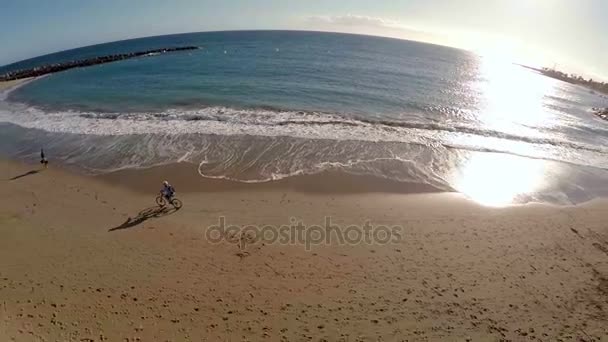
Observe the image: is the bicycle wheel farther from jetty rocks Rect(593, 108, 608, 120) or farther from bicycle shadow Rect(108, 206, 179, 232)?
jetty rocks Rect(593, 108, 608, 120)

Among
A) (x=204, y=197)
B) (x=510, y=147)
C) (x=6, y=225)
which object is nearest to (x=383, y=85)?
(x=510, y=147)

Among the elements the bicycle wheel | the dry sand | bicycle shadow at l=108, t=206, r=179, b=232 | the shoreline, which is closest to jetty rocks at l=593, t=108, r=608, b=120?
the dry sand

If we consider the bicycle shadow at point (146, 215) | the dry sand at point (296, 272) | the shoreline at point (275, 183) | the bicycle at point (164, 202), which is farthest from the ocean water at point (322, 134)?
the bicycle shadow at point (146, 215)

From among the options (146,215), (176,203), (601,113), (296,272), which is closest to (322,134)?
(176,203)

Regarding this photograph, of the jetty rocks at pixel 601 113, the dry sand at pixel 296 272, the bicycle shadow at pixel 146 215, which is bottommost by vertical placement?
the dry sand at pixel 296 272

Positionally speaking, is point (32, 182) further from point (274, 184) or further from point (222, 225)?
point (274, 184)

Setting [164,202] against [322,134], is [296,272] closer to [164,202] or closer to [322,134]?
[164,202]

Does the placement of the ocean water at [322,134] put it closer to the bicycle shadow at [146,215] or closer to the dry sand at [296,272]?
the dry sand at [296,272]
